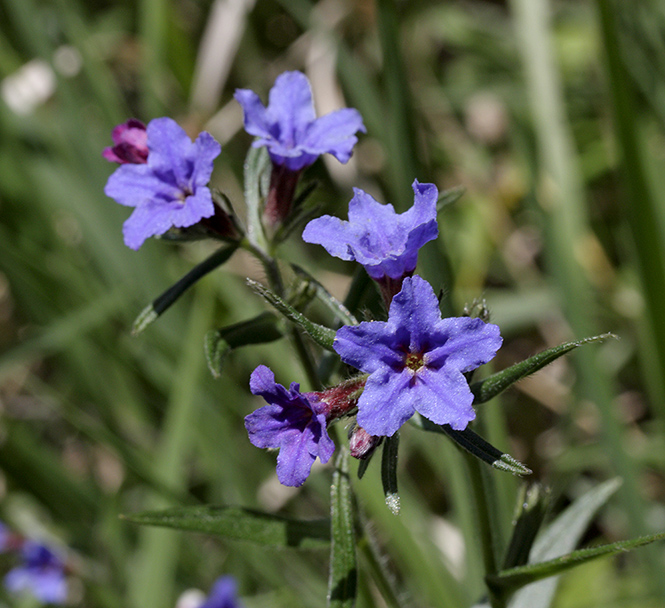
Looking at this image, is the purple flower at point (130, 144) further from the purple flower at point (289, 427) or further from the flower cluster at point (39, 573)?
the flower cluster at point (39, 573)

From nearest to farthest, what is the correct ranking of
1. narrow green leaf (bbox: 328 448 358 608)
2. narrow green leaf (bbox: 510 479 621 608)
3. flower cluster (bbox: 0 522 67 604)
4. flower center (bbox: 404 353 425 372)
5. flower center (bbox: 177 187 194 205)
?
1. flower center (bbox: 404 353 425 372)
2. narrow green leaf (bbox: 328 448 358 608)
3. flower center (bbox: 177 187 194 205)
4. narrow green leaf (bbox: 510 479 621 608)
5. flower cluster (bbox: 0 522 67 604)

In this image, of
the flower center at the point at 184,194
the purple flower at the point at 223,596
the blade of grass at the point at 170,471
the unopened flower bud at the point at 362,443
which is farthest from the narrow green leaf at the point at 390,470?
the blade of grass at the point at 170,471

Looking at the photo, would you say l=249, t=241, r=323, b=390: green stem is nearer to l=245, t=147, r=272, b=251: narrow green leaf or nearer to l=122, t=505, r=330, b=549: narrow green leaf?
l=245, t=147, r=272, b=251: narrow green leaf

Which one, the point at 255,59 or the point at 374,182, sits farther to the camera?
the point at 255,59

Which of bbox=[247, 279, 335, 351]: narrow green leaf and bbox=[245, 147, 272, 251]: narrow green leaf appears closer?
bbox=[247, 279, 335, 351]: narrow green leaf

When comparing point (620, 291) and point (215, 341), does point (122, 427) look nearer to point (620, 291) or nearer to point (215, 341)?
point (215, 341)

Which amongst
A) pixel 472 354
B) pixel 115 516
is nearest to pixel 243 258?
pixel 115 516


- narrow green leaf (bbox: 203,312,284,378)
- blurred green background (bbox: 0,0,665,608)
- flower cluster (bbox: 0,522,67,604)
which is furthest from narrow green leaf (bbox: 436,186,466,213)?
flower cluster (bbox: 0,522,67,604)

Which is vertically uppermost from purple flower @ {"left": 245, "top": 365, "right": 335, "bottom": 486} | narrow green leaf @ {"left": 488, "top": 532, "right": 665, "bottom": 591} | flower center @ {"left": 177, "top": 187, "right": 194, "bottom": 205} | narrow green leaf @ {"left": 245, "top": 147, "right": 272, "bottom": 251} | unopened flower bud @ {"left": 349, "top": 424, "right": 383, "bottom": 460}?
flower center @ {"left": 177, "top": 187, "right": 194, "bottom": 205}
